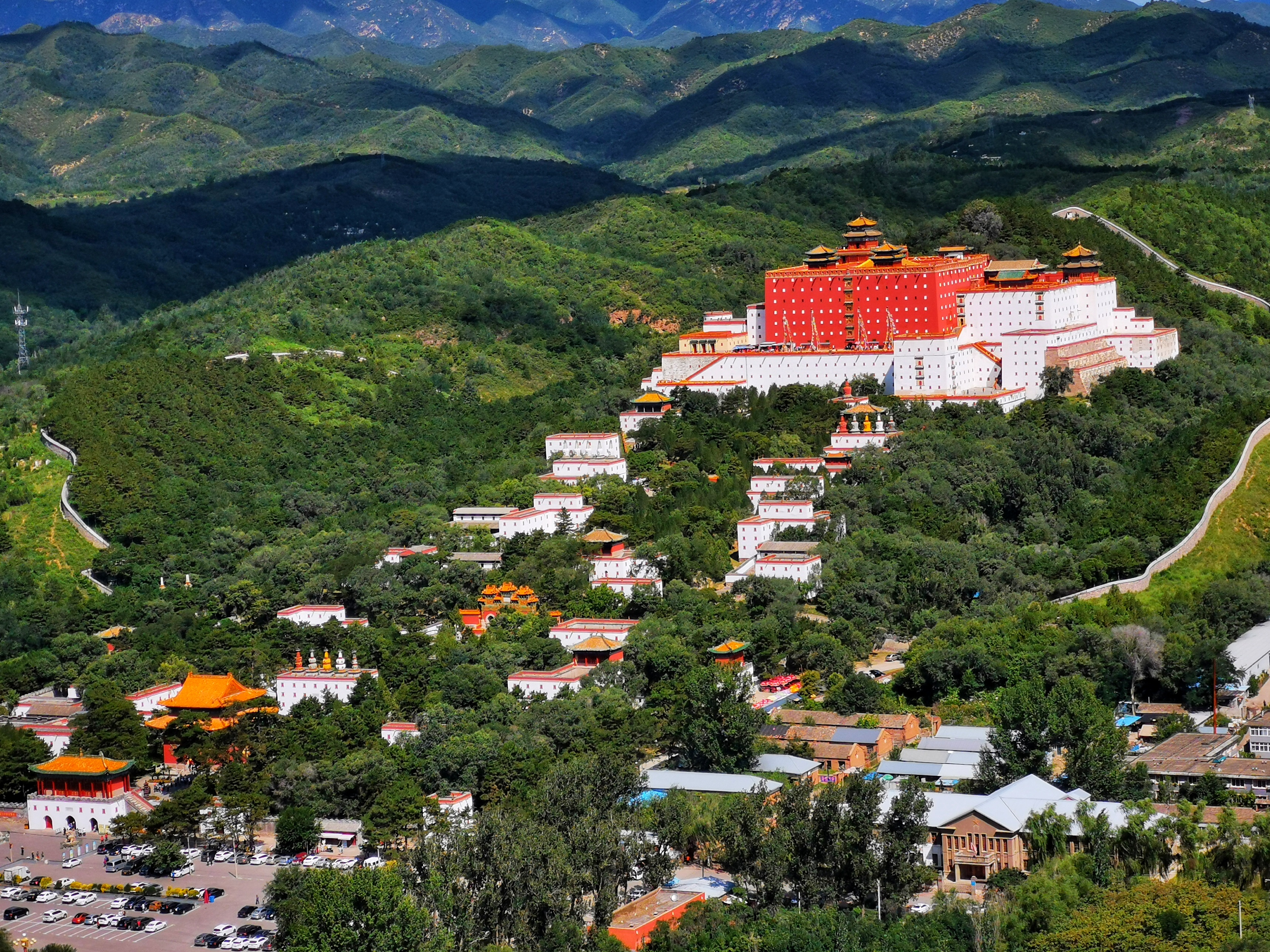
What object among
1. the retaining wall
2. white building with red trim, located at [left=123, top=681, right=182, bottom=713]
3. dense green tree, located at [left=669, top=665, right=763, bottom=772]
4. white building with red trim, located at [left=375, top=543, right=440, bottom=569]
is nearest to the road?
white building with red trim, located at [left=123, top=681, right=182, bottom=713]

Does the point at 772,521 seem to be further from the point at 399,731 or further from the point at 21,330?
the point at 21,330

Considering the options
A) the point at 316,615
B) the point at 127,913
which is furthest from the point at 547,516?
the point at 127,913

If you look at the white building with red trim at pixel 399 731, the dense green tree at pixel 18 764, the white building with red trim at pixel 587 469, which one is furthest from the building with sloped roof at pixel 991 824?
the white building with red trim at pixel 587 469

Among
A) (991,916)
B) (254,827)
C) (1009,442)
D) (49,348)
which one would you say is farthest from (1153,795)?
(49,348)

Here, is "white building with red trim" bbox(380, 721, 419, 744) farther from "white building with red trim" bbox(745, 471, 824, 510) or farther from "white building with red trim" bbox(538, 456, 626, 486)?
"white building with red trim" bbox(538, 456, 626, 486)

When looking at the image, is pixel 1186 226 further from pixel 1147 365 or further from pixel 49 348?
pixel 49 348
